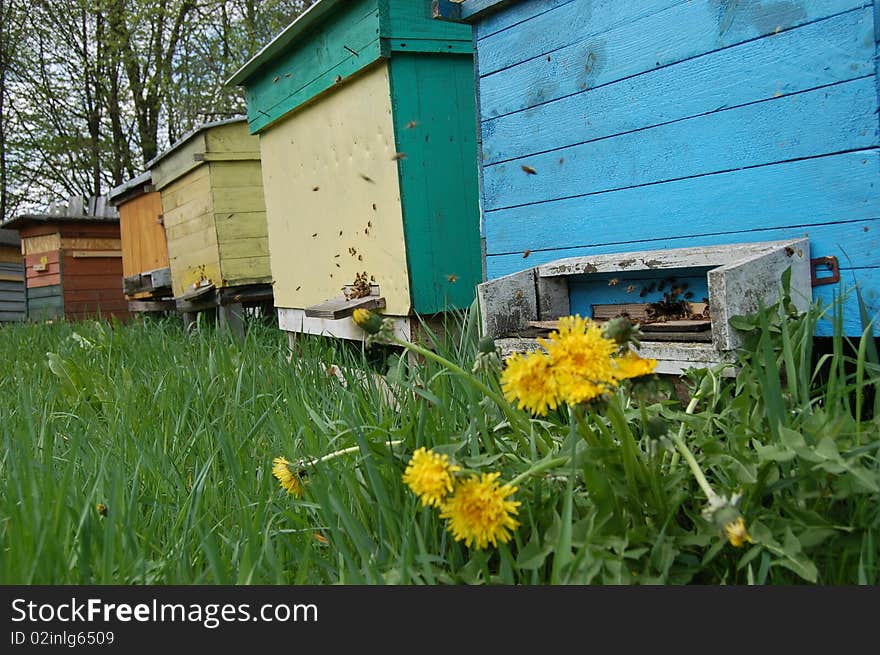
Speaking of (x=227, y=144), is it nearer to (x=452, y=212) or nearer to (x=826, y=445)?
(x=452, y=212)

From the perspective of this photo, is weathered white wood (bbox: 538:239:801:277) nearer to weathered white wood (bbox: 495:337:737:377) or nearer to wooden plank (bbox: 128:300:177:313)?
weathered white wood (bbox: 495:337:737:377)

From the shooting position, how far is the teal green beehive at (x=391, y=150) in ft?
8.93

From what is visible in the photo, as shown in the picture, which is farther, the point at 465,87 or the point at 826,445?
the point at 465,87

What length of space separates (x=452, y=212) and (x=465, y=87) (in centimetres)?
48

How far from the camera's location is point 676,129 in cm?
189

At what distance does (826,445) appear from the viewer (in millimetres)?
991

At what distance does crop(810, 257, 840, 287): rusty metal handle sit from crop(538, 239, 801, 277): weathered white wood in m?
0.07

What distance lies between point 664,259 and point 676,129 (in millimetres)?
349

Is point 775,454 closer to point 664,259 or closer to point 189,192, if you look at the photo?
point 664,259

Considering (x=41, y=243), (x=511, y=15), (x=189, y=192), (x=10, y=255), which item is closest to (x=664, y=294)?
(x=511, y=15)

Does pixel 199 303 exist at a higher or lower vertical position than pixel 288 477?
higher

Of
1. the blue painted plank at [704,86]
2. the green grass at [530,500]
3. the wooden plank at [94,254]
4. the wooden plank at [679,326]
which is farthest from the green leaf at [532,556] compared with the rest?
the wooden plank at [94,254]

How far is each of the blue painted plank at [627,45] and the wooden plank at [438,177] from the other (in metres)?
0.39

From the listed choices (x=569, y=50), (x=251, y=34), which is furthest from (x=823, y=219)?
(x=251, y=34)
